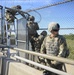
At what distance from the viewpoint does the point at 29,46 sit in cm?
948

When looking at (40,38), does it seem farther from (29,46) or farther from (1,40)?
(1,40)

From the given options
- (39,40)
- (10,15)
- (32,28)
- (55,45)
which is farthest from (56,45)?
(10,15)

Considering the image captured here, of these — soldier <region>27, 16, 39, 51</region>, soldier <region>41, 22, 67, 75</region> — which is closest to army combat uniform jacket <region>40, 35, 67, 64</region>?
soldier <region>41, 22, 67, 75</region>

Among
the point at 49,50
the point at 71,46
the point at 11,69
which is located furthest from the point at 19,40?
the point at 49,50

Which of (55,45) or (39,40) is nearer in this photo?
(55,45)

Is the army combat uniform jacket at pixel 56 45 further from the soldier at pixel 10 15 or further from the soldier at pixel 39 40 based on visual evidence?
the soldier at pixel 10 15

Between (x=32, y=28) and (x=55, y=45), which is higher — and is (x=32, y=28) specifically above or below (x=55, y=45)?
above

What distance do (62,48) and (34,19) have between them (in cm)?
473

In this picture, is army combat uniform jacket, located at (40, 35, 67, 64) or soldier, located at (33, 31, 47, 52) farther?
soldier, located at (33, 31, 47, 52)

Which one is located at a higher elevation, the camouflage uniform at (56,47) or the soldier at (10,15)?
the soldier at (10,15)

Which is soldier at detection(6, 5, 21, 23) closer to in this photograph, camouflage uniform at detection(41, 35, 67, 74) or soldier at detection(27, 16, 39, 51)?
soldier at detection(27, 16, 39, 51)

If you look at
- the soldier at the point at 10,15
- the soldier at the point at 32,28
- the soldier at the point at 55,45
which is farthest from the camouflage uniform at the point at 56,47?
the soldier at the point at 10,15

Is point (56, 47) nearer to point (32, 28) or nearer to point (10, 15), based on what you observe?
point (32, 28)

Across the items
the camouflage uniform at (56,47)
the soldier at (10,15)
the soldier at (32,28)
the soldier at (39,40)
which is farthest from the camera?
the soldier at (10,15)
